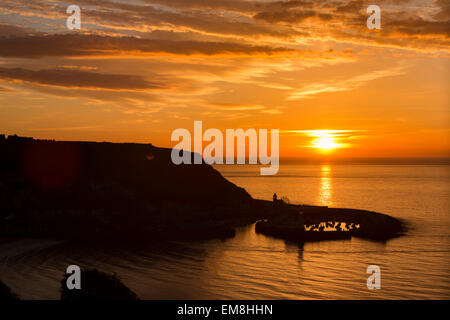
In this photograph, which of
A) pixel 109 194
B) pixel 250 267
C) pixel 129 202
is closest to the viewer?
pixel 250 267

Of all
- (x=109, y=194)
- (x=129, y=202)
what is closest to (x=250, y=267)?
(x=129, y=202)

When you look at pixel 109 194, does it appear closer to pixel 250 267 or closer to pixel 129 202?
pixel 129 202

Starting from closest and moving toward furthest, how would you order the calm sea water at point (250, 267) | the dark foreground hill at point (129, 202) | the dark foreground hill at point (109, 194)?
the calm sea water at point (250, 267)
the dark foreground hill at point (129, 202)
the dark foreground hill at point (109, 194)

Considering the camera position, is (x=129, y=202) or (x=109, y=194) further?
(x=109, y=194)

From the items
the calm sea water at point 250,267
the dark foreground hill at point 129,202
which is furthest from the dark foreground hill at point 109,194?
the calm sea water at point 250,267

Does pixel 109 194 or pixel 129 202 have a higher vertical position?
pixel 109 194

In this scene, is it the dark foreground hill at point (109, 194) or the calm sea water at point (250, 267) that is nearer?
the calm sea water at point (250, 267)

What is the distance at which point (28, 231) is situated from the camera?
81688 millimetres

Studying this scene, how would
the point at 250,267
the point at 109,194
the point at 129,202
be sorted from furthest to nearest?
the point at 109,194, the point at 129,202, the point at 250,267

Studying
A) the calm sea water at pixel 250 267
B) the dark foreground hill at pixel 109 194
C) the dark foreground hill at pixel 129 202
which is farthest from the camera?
the dark foreground hill at pixel 109 194

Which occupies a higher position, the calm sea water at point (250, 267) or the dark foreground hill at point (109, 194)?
the dark foreground hill at point (109, 194)

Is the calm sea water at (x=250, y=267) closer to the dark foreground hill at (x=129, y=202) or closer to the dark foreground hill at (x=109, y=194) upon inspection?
the dark foreground hill at (x=129, y=202)

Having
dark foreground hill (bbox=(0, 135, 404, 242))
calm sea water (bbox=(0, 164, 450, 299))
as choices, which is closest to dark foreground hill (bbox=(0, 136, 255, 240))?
A: dark foreground hill (bbox=(0, 135, 404, 242))
